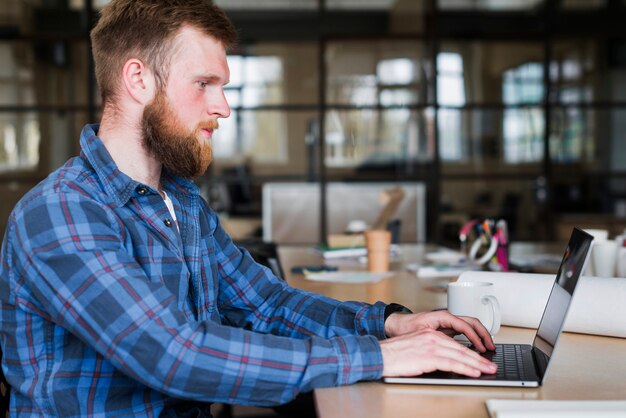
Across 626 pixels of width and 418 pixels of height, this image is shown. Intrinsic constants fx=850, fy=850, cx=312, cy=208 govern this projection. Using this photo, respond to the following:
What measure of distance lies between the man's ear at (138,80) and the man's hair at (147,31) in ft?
0.03

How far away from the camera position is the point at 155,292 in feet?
4.03

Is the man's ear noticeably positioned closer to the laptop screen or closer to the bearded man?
the bearded man

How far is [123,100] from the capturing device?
1501 mm

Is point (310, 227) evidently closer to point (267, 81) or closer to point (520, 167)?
point (267, 81)

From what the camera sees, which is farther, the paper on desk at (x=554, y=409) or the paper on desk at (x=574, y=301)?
the paper on desk at (x=574, y=301)

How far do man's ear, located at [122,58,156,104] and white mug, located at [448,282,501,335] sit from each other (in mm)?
655

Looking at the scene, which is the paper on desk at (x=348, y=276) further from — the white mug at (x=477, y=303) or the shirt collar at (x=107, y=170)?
the shirt collar at (x=107, y=170)

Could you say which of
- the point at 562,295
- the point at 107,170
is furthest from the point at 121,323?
the point at 562,295

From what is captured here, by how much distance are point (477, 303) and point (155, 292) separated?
0.61 m

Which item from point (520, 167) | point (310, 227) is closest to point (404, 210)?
point (310, 227)

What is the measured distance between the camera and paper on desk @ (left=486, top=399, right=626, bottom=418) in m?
0.94

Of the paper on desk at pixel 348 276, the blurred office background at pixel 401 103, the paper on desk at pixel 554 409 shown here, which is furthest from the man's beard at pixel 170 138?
the blurred office background at pixel 401 103

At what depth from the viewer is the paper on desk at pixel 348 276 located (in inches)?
97.5

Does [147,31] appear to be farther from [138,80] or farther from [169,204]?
[169,204]
